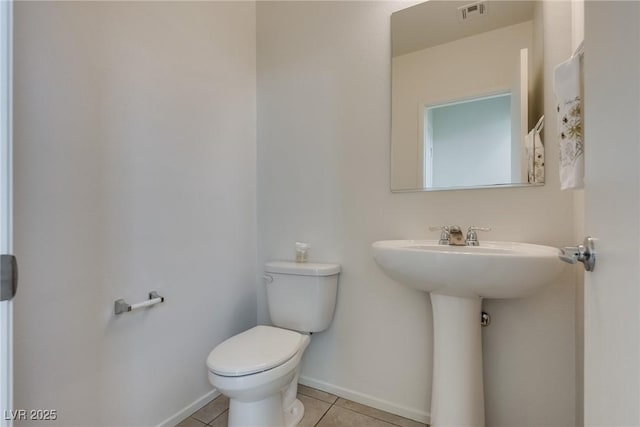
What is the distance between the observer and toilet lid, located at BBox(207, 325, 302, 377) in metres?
1.10

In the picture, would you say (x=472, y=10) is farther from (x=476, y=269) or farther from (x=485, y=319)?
(x=485, y=319)

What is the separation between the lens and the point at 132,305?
46.9 inches

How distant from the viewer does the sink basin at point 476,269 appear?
915mm

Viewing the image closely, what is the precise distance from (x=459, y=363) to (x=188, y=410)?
1.29 metres

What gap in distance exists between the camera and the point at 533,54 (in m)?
1.22

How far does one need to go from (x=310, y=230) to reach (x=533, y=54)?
1297 mm

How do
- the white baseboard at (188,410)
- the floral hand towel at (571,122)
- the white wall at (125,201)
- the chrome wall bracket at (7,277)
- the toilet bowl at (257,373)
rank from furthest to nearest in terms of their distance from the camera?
the white baseboard at (188,410) → the toilet bowl at (257,373) → the white wall at (125,201) → the floral hand towel at (571,122) → the chrome wall bracket at (7,277)

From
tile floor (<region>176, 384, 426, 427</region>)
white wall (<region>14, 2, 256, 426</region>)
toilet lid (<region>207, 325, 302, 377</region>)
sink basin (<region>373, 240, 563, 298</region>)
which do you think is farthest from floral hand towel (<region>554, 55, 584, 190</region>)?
white wall (<region>14, 2, 256, 426</region>)

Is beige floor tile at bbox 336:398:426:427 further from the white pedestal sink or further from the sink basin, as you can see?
the sink basin

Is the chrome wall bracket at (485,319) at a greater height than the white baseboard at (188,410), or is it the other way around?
the chrome wall bracket at (485,319)

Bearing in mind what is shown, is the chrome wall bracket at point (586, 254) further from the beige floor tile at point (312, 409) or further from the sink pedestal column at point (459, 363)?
the beige floor tile at point (312, 409)

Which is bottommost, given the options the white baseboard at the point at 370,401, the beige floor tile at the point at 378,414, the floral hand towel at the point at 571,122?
the beige floor tile at the point at 378,414

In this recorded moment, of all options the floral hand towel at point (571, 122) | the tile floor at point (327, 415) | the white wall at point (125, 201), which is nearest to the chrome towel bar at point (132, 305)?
the white wall at point (125, 201)

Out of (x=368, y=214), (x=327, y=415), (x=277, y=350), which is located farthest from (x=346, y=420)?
(x=368, y=214)
